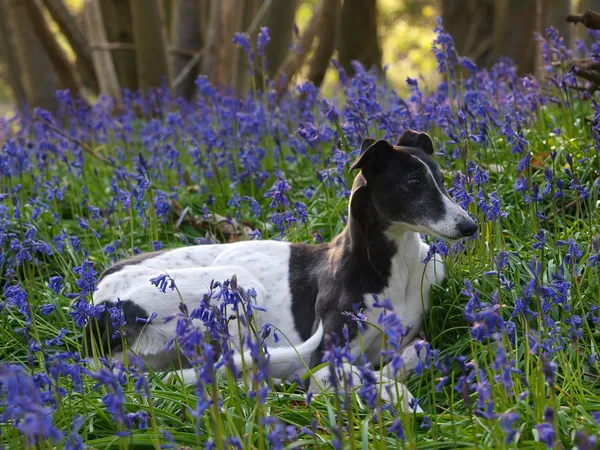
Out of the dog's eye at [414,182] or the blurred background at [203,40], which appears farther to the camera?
the blurred background at [203,40]

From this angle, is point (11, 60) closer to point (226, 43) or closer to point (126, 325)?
point (226, 43)

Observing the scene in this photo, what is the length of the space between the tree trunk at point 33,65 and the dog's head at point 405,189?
377 inches

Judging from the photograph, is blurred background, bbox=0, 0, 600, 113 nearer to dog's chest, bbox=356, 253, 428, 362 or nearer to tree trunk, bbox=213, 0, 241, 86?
tree trunk, bbox=213, 0, 241, 86

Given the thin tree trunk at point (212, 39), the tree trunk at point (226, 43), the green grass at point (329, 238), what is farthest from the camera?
the thin tree trunk at point (212, 39)

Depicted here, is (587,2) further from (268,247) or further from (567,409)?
(567,409)

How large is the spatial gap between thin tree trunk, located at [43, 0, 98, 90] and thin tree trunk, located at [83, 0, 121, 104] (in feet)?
3.05

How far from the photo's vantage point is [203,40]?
13.3m

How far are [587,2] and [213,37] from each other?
18.4 ft

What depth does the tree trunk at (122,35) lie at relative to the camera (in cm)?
1312

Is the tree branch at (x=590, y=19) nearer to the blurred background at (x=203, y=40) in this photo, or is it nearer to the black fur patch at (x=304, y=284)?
the black fur patch at (x=304, y=284)

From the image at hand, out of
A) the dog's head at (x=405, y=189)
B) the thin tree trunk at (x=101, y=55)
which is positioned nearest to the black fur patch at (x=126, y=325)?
the dog's head at (x=405, y=189)

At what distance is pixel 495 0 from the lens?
494 inches

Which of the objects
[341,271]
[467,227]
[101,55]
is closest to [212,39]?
[101,55]

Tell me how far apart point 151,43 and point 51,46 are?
8.50ft
